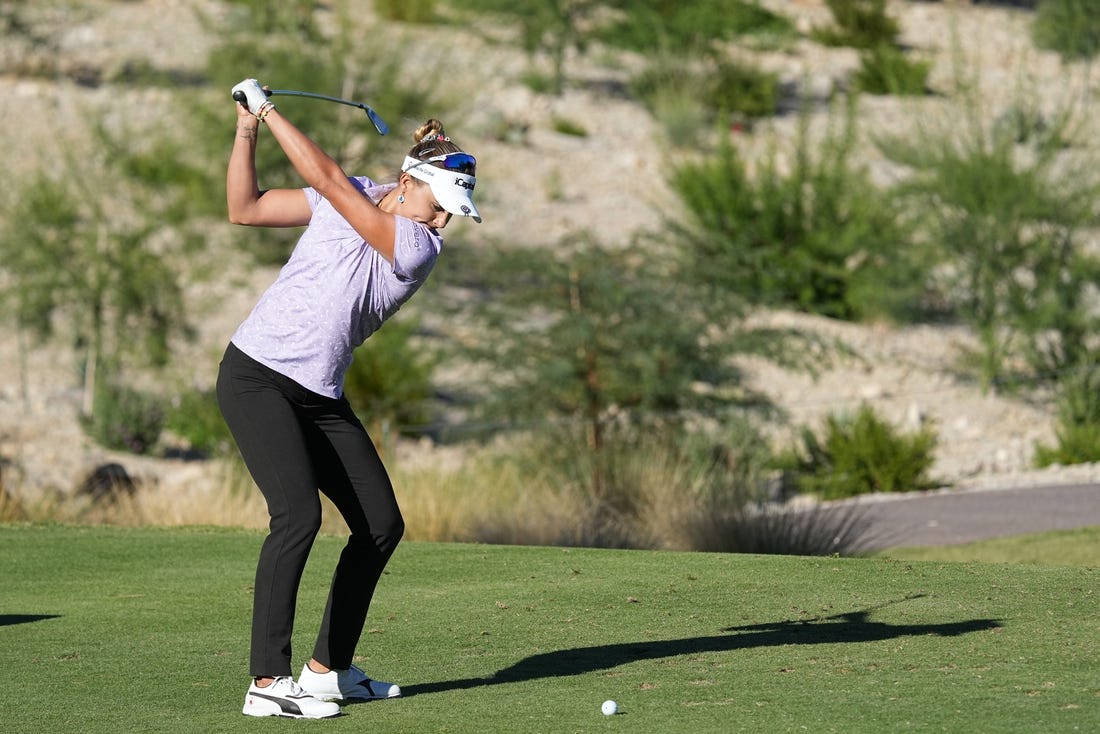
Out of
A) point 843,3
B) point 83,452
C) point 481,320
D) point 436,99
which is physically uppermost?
point 843,3

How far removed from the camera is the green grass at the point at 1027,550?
40.6ft

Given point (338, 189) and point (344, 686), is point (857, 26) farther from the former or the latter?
point (338, 189)

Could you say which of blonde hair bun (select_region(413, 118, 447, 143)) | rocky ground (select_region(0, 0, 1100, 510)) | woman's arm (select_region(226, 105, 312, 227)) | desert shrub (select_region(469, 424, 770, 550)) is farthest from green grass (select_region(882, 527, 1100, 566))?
woman's arm (select_region(226, 105, 312, 227))

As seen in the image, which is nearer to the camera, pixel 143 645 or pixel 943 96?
pixel 143 645

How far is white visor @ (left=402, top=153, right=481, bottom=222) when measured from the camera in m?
5.45

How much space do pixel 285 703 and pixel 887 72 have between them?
35.0 metres

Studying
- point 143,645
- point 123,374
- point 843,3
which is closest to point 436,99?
point 123,374

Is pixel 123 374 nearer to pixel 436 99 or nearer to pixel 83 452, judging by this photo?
pixel 83 452

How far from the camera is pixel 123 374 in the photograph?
24.9m

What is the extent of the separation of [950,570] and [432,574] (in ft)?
8.83

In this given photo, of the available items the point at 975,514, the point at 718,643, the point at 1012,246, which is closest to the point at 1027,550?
the point at 975,514

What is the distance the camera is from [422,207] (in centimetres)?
550

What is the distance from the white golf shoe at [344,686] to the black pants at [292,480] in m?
0.05

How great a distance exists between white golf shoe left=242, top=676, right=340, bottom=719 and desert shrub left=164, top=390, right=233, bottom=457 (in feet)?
51.5
